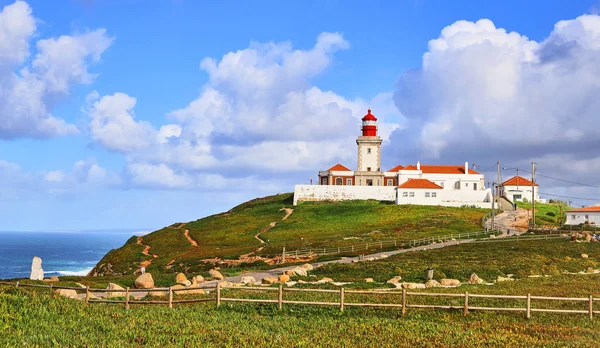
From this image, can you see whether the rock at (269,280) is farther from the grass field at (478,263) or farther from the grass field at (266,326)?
the grass field at (266,326)

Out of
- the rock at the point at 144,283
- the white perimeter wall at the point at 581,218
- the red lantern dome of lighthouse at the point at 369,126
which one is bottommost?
the rock at the point at 144,283

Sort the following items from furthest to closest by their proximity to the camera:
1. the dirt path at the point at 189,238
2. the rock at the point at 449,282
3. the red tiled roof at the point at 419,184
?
the red tiled roof at the point at 419,184 → the dirt path at the point at 189,238 → the rock at the point at 449,282

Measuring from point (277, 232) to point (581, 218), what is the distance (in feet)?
153

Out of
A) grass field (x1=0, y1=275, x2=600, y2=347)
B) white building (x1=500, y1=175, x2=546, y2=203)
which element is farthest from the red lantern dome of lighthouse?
grass field (x1=0, y1=275, x2=600, y2=347)

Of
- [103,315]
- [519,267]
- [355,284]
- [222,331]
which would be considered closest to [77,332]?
[103,315]

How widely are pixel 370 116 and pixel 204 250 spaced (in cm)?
6187

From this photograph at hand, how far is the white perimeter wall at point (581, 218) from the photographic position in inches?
3846

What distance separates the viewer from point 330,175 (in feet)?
425

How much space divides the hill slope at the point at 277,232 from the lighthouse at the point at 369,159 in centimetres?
1062

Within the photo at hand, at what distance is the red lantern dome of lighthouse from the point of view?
429ft

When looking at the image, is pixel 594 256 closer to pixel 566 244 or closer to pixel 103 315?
pixel 566 244

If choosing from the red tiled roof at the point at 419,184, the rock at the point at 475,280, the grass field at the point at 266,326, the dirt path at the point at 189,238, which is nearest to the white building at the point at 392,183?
the red tiled roof at the point at 419,184

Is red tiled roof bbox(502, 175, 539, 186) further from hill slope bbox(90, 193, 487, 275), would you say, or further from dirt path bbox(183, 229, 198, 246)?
dirt path bbox(183, 229, 198, 246)

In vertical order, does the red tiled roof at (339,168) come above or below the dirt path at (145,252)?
above
